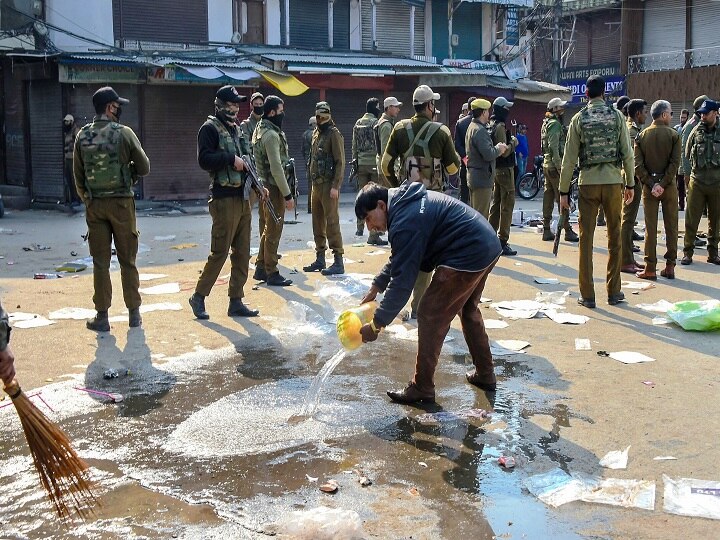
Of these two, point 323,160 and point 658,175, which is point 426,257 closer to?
point 323,160

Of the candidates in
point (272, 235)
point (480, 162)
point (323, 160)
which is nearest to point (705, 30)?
point (480, 162)

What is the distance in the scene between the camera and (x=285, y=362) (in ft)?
21.7

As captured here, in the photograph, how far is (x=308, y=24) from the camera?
23078 millimetres

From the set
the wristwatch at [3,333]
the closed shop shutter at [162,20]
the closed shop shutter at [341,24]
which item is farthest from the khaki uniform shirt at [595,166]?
the closed shop shutter at [341,24]

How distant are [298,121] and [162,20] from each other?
4.19m

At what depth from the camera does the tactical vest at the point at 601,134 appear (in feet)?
26.3

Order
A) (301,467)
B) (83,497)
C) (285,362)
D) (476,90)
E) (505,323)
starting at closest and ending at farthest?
(83,497)
(301,467)
(285,362)
(505,323)
(476,90)

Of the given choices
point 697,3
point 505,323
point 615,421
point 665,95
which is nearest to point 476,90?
point 665,95

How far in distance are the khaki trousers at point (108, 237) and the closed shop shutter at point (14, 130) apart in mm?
13482

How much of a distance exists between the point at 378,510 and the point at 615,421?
6.14ft

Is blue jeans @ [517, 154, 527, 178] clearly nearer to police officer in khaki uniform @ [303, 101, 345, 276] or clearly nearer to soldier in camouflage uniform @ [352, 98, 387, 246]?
soldier in camouflage uniform @ [352, 98, 387, 246]

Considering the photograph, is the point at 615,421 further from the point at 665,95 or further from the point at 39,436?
the point at 665,95

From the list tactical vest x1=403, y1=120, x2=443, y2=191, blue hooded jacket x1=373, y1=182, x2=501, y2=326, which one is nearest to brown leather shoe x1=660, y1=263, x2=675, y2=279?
tactical vest x1=403, y1=120, x2=443, y2=191

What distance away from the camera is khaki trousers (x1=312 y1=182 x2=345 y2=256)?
9961mm
